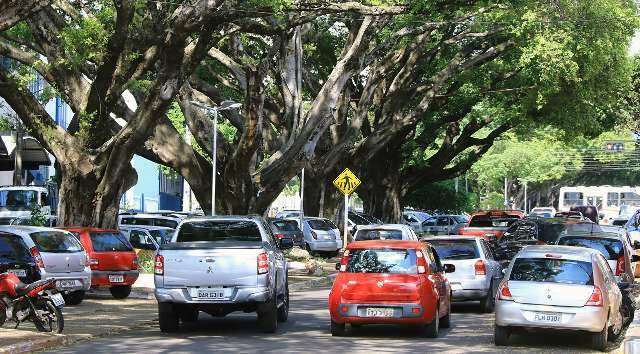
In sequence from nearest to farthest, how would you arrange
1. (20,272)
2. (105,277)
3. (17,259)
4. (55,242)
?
1. (20,272)
2. (17,259)
3. (55,242)
4. (105,277)

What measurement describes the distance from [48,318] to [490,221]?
69.6ft

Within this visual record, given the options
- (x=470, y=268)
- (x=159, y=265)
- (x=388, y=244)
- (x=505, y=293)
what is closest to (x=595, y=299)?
(x=505, y=293)

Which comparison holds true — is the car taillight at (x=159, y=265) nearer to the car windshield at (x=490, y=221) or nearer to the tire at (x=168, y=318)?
the tire at (x=168, y=318)

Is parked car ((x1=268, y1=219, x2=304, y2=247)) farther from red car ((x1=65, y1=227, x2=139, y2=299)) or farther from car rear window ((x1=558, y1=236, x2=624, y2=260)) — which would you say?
car rear window ((x1=558, y1=236, x2=624, y2=260))

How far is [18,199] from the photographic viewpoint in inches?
1576

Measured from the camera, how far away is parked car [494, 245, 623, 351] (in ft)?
Answer: 51.2

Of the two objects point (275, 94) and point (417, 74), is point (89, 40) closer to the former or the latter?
point (275, 94)

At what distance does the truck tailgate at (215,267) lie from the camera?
16.5 m

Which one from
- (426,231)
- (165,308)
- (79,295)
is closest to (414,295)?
(165,308)

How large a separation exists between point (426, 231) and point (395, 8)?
109ft

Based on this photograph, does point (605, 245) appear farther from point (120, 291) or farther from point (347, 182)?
point (347, 182)

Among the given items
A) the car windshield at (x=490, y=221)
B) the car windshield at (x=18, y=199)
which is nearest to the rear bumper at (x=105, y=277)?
the car windshield at (x=490, y=221)

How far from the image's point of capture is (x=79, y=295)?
21.8m

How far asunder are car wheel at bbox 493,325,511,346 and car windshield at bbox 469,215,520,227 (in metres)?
19.1
